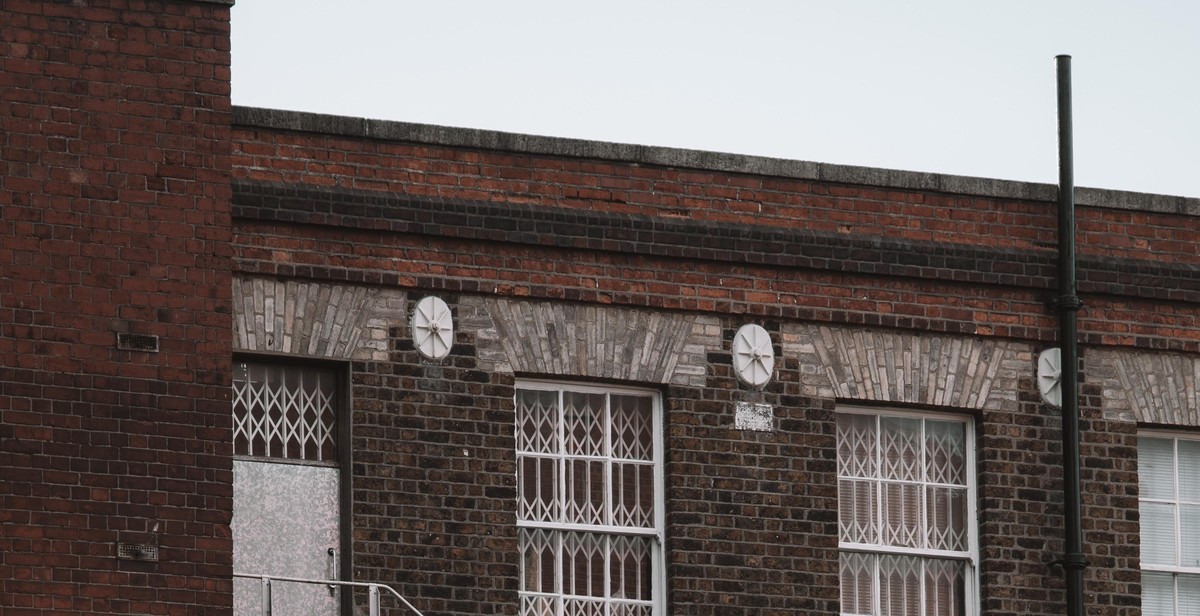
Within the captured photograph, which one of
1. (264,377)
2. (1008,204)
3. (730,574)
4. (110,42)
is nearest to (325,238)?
(264,377)

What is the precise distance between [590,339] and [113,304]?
12.8ft

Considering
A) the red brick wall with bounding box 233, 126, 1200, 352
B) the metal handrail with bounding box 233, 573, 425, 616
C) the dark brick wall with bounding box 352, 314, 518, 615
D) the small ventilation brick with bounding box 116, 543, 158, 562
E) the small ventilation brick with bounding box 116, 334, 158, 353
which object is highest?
the red brick wall with bounding box 233, 126, 1200, 352

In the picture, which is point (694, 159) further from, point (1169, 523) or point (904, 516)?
point (1169, 523)

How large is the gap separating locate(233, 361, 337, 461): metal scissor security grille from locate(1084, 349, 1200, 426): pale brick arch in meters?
5.95

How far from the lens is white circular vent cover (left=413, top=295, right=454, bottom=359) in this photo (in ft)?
60.8

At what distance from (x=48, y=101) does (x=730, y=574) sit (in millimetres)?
5892

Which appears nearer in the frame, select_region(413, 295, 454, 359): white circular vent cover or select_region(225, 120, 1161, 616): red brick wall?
select_region(225, 120, 1161, 616): red brick wall

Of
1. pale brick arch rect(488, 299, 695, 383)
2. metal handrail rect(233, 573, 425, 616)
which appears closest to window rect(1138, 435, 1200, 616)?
pale brick arch rect(488, 299, 695, 383)

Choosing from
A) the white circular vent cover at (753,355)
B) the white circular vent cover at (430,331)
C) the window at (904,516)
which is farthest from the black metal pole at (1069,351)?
the white circular vent cover at (430,331)

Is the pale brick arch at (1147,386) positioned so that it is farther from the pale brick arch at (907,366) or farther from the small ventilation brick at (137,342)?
the small ventilation brick at (137,342)

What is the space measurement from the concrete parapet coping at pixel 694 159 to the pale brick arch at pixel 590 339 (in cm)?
117

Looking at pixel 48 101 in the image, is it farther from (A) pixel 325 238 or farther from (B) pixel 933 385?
(B) pixel 933 385

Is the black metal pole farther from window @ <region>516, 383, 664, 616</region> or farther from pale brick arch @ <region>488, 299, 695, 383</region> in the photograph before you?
window @ <region>516, 383, 664, 616</region>

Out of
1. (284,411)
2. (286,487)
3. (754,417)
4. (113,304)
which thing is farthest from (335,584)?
(754,417)
